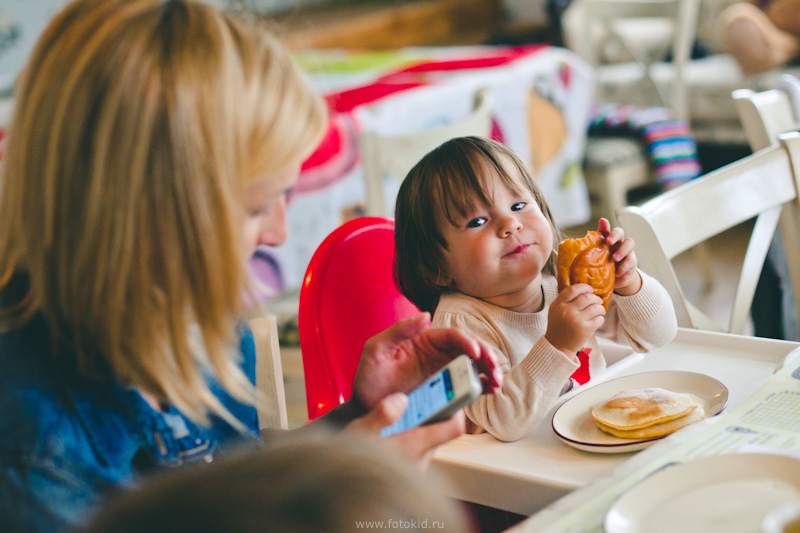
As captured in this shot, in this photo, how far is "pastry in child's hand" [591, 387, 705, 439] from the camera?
842 millimetres

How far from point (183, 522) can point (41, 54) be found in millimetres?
533

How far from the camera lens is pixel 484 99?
6.98 ft

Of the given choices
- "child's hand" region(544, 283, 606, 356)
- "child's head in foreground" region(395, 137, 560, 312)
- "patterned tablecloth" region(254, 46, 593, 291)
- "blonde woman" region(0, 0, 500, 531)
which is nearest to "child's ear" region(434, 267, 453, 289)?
"child's head in foreground" region(395, 137, 560, 312)

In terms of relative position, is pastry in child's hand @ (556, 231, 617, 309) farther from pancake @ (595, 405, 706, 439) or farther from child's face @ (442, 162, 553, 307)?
pancake @ (595, 405, 706, 439)

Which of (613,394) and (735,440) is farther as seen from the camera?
(613,394)

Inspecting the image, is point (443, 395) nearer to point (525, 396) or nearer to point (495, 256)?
point (525, 396)

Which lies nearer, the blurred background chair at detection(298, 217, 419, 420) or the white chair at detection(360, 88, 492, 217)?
the blurred background chair at detection(298, 217, 419, 420)

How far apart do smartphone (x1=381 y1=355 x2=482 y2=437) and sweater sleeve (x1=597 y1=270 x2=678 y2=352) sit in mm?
457

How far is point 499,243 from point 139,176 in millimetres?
602

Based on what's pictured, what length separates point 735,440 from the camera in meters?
0.73

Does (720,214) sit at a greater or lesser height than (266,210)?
lesser

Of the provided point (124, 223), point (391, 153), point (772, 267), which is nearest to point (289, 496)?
point (124, 223)

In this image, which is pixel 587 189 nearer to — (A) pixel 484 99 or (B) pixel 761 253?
(A) pixel 484 99

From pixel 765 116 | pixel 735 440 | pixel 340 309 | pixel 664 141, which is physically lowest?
pixel 664 141
